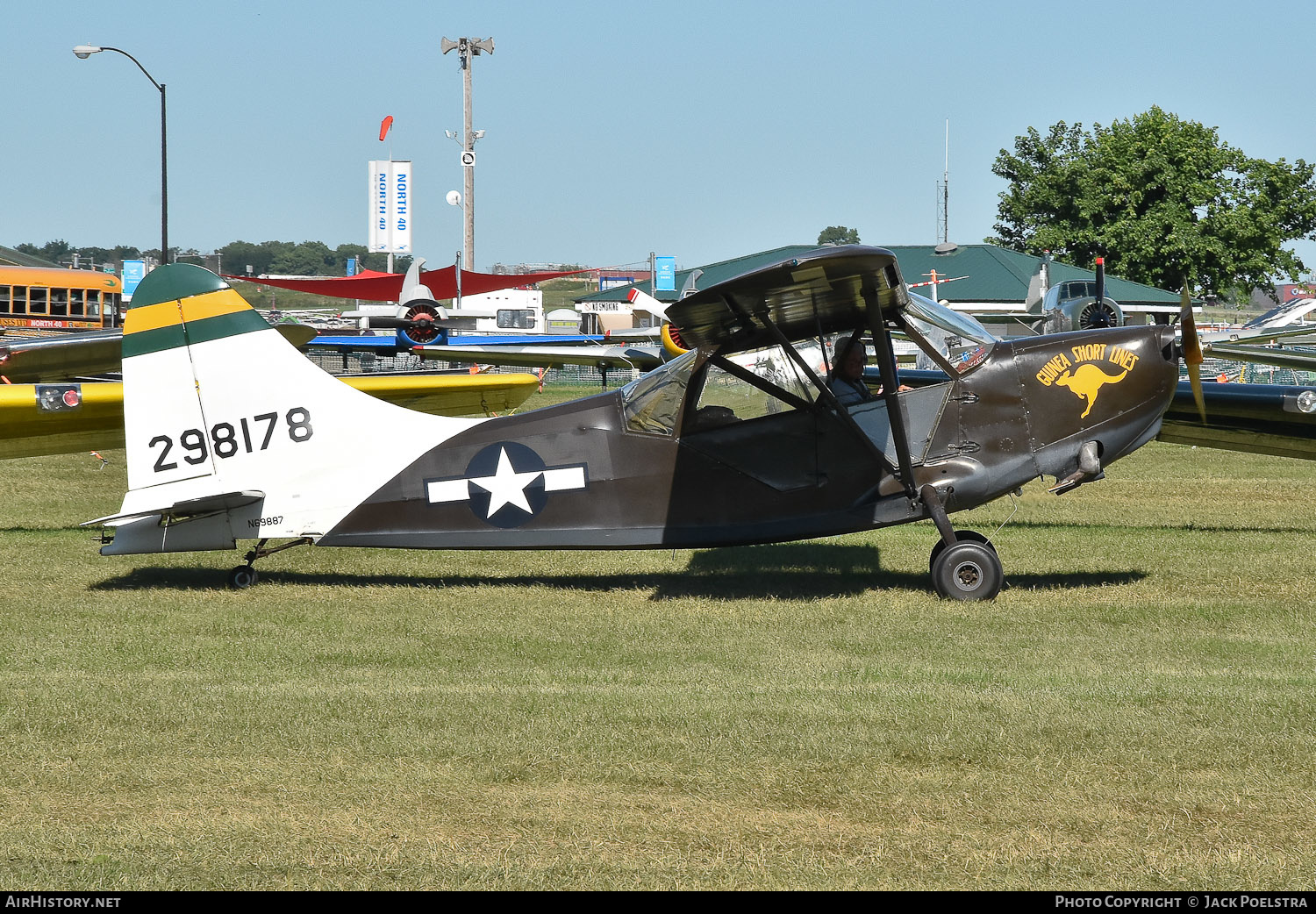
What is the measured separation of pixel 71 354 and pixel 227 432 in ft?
16.7

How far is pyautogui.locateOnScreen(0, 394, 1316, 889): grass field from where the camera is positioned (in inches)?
166

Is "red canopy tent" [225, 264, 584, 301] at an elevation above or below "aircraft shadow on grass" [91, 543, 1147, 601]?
above

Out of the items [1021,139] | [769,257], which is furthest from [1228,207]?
[769,257]

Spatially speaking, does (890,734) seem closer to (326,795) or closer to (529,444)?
(326,795)

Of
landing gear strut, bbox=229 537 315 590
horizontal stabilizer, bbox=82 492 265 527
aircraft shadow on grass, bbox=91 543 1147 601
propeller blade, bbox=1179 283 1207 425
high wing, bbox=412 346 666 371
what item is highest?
high wing, bbox=412 346 666 371

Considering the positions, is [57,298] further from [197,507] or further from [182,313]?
[197,507]

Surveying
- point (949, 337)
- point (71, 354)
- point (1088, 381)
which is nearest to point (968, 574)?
point (1088, 381)

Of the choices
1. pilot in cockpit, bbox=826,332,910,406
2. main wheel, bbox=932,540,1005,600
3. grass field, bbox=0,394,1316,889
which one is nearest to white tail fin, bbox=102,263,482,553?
grass field, bbox=0,394,1316,889

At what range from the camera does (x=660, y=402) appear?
31.0ft

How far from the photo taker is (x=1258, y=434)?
1264cm

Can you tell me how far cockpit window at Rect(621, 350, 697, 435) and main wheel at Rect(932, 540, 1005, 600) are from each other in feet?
7.47

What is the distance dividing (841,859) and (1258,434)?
10.3 metres

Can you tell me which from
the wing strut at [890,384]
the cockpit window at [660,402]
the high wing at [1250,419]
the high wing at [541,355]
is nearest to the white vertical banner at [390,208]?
the high wing at [541,355]

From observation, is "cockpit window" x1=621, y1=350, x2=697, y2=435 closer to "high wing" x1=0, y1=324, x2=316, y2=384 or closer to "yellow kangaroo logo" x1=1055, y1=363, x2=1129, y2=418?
"yellow kangaroo logo" x1=1055, y1=363, x2=1129, y2=418
